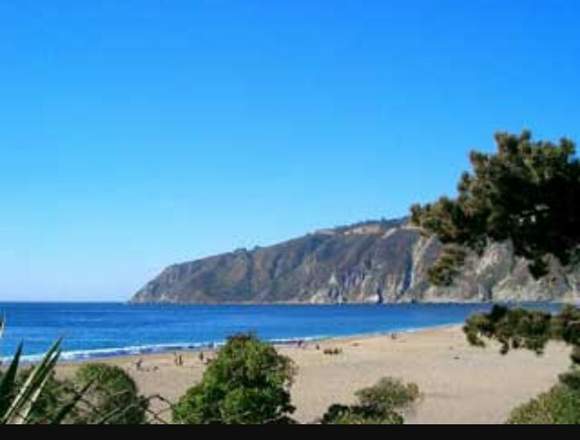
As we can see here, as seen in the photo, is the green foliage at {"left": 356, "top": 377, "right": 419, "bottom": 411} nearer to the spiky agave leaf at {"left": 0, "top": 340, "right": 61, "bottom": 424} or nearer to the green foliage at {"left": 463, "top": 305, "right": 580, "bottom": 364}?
the green foliage at {"left": 463, "top": 305, "right": 580, "bottom": 364}

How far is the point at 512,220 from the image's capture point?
12242 mm

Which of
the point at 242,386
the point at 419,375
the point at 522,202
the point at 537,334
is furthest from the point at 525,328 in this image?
the point at 419,375

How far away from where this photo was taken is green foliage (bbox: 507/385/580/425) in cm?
→ 1110

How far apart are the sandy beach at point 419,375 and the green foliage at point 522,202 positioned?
10.8 m

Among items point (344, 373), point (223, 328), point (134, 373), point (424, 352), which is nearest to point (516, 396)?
point (344, 373)

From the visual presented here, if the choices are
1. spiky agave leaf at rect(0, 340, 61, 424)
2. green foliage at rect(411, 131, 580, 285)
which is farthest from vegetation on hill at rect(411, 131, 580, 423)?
spiky agave leaf at rect(0, 340, 61, 424)

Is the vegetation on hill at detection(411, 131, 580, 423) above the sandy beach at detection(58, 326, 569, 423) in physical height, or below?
above

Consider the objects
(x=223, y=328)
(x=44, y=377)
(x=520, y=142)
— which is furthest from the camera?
(x=223, y=328)

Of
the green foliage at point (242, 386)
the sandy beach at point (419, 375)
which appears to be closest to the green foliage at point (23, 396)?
the green foliage at point (242, 386)

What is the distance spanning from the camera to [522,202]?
12031mm

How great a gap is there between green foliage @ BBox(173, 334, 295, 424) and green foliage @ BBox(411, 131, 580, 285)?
351 centimetres
